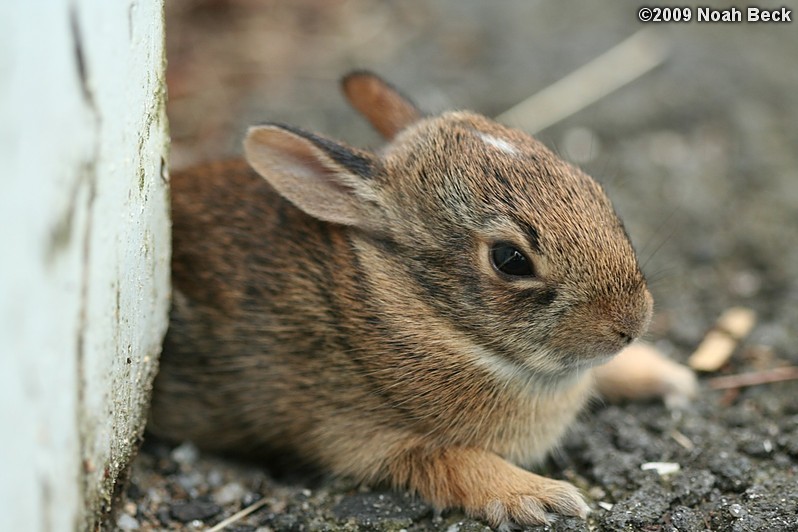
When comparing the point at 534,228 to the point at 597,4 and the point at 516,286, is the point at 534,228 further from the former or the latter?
the point at 597,4

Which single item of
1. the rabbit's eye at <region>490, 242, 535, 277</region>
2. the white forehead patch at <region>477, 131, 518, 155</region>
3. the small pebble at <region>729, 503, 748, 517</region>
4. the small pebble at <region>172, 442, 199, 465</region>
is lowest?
the small pebble at <region>172, 442, 199, 465</region>

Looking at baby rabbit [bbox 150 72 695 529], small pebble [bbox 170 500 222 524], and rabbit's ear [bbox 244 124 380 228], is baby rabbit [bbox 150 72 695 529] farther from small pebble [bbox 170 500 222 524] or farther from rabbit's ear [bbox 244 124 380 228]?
small pebble [bbox 170 500 222 524]

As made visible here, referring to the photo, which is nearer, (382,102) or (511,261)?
(511,261)

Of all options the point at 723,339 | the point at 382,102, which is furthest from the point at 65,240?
the point at 723,339

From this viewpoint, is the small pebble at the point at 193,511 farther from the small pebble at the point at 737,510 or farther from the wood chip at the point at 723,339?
the wood chip at the point at 723,339

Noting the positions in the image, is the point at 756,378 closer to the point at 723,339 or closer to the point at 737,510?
the point at 723,339

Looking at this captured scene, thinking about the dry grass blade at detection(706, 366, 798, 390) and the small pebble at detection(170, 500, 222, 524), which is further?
the dry grass blade at detection(706, 366, 798, 390)

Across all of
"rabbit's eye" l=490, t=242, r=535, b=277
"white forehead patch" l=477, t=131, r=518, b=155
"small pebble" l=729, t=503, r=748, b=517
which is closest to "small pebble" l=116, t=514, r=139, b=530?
"rabbit's eye" l=490, t=242, r=535, b=277
